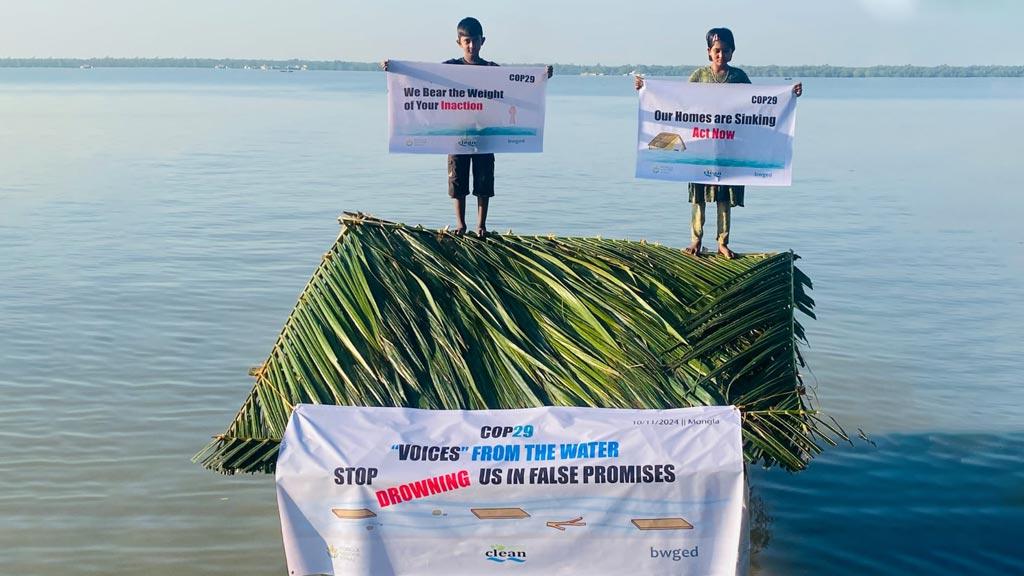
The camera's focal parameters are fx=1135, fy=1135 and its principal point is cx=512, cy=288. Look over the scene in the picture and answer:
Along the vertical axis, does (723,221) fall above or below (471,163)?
below

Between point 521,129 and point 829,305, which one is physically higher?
point 521,129

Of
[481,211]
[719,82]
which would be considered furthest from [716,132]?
[481,211]

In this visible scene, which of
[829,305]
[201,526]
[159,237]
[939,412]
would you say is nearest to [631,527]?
[201,526]

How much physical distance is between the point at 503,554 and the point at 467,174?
3.61m

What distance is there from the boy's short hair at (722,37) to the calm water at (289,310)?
3205 millimetres

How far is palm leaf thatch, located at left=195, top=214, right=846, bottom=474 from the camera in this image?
5.93m

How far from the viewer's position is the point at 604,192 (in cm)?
2361

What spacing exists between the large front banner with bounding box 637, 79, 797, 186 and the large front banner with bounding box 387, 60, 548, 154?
0.81 m

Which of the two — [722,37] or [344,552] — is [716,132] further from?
[344,552]

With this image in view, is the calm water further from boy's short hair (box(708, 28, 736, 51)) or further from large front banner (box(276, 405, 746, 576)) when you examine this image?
boy's short hair (box(708, 28, 736, 51))

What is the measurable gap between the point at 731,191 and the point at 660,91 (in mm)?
949

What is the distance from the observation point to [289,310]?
1345 cm

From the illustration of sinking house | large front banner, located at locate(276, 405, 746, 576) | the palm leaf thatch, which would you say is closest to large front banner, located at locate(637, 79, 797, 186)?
the illustration of sinking house

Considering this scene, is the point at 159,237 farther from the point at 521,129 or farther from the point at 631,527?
the point at 631,527
